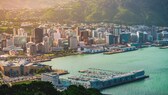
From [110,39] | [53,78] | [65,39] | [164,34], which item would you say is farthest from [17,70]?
[164,34]

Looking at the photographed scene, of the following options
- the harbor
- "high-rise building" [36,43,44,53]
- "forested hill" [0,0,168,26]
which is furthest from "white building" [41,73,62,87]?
"forested hill" [0,0,168,26]

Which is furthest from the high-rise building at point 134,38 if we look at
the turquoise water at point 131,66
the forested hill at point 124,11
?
the forested hill at point 124,11

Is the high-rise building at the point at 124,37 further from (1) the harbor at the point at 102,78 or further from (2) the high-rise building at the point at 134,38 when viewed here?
(1) the harbor at the point at 102,78

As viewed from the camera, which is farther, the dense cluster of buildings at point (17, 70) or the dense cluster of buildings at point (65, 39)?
the dense cluster of buildings at point (65, 39)

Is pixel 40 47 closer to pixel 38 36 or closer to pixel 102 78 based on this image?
pixel 38 36

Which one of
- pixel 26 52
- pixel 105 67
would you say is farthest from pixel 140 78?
pixel 26 52

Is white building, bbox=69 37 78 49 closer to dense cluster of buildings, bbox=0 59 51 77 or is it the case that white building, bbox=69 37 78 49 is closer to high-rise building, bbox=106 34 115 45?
high-rise building, bbox=106 34 115 45
